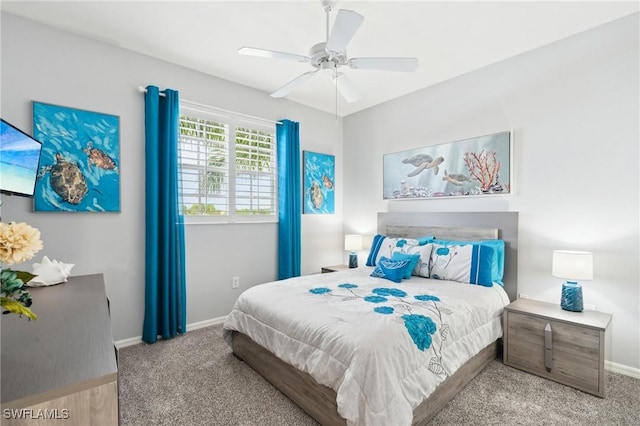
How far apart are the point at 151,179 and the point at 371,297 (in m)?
2.25

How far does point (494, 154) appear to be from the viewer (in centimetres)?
306

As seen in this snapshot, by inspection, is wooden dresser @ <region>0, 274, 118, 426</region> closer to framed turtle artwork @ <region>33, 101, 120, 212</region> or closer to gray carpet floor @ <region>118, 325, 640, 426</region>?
gray carpet floor @ <region>118, 325, 640, 426</region>

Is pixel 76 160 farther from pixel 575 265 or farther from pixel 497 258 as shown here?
pixel 575 265

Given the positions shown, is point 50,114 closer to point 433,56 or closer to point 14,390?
point 14,390

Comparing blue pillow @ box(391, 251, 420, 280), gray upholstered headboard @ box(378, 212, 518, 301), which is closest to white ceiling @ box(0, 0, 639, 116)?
gray upholstered headboard @ box(378, 212, 518, 301)

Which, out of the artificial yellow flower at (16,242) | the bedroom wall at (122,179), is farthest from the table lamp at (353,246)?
the artificial yellow flower at (16,242)

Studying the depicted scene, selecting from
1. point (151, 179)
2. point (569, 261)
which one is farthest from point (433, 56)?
point (151, 179)

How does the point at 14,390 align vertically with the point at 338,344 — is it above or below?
above

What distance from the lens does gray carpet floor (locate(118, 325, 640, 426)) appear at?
1831 mm

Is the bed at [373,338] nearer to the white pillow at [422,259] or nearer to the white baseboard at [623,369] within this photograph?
the white pillow at [422,259]

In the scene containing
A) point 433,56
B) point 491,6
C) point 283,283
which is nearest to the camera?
point 491,6

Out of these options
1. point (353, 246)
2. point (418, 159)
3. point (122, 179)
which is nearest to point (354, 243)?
point (353, 246)

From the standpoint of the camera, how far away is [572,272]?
229 cm

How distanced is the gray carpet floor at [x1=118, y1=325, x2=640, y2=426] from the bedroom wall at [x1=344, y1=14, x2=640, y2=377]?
558 millimetres
